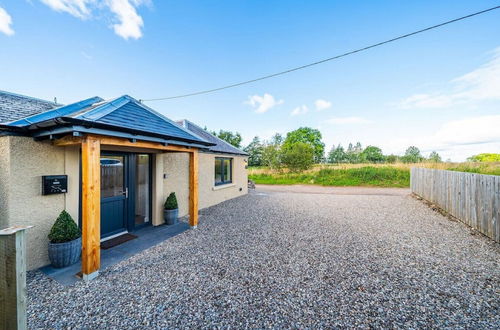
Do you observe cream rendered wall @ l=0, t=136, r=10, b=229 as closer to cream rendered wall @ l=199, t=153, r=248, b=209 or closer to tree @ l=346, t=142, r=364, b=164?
cream rendered wall @ l=199, t=153, r=248, b=209

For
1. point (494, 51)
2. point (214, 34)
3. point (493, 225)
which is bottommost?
point (493, 225)

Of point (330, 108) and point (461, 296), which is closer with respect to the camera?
point (461, 296)

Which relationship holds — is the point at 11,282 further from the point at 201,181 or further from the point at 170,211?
the point at 201,181

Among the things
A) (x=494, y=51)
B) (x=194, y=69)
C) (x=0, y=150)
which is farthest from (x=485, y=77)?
(x=0, y=150)

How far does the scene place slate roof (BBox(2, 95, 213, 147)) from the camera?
113 inches

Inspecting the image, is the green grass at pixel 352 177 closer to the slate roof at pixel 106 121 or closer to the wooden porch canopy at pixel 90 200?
the slate roof at pixel 106 121

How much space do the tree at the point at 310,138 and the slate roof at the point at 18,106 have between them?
3816cm

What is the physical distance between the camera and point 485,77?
7500 millimetres

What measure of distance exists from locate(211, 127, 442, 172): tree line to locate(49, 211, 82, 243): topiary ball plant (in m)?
9.22

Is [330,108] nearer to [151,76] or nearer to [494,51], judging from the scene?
[494,51]

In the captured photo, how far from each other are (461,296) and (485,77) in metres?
9.90

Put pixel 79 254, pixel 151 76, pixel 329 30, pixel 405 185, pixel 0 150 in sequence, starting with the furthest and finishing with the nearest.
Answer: pixel 405 185, pixel 151 76, pixel 329 30, pixel 79 254, pixel 0 150

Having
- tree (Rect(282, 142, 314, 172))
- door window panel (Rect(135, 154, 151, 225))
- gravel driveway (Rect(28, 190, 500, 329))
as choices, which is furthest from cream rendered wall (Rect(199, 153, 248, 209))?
tree (Rect(282, 142, 314, 172))

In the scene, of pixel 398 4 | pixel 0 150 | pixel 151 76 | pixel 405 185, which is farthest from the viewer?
pixel 405 185
